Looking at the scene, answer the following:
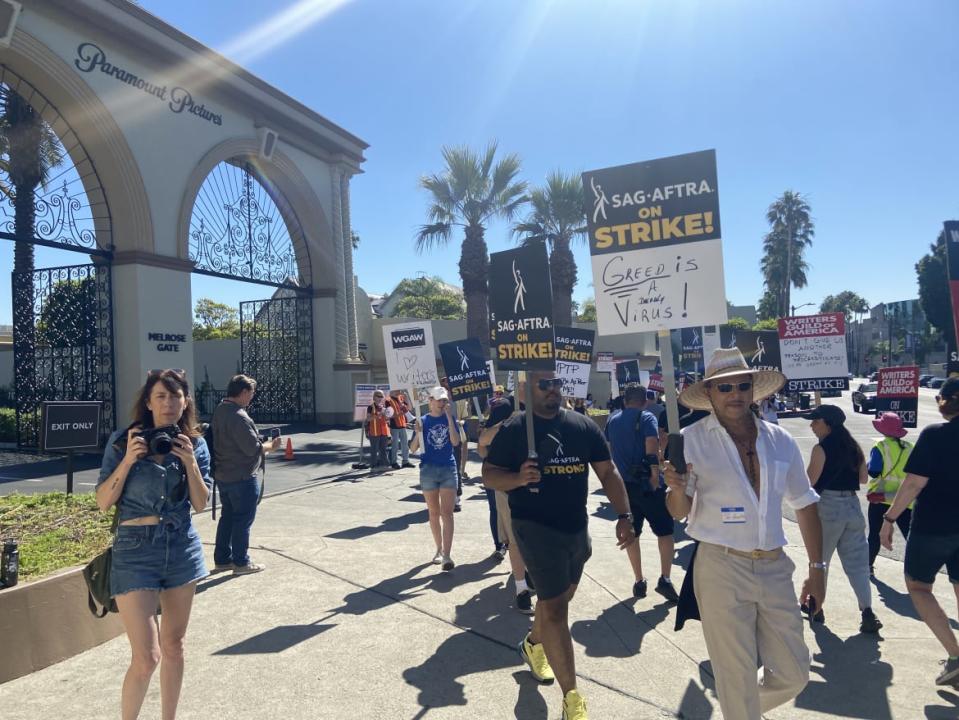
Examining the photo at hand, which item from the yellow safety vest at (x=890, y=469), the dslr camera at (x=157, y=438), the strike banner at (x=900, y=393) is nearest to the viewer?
the dslr camera at (x=157, y=438)

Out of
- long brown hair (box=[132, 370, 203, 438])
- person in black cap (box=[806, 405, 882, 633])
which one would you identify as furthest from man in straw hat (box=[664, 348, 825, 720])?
long brown hair (box=[132, 370, 203, 438])

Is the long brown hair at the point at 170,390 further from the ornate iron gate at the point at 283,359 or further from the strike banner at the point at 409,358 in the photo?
the ornate iron gate at the point at 283,359

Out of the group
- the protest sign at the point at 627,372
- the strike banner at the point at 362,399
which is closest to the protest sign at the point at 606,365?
the protest sign at the point at 627,372

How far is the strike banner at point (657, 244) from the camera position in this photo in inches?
163

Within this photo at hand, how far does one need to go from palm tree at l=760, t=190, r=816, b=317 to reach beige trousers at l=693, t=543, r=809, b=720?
196 ft

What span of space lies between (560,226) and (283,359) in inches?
467

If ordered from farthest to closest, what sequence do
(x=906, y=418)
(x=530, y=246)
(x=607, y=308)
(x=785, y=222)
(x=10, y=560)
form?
(x=785, y=222)
(x=906, y=418)
(x=530, y=246)
(x=607, y=308)
(x=10, y=560)

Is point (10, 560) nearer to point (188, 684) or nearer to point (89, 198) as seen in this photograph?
point (188, 684)

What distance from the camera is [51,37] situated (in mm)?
13797

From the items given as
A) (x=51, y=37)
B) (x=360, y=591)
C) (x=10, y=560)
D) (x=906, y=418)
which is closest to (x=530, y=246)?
(x=360, y=591)

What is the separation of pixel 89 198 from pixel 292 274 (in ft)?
25.0

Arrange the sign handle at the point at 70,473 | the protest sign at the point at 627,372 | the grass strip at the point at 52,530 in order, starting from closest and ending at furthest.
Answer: the grass strip at the point at 52,530 < the sign handle at the point at 70,473 < the protest sign at the point at 627,372

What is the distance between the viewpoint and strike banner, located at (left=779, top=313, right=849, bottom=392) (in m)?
10.2

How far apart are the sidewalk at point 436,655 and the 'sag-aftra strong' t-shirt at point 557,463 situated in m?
1.04
